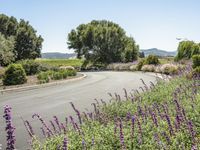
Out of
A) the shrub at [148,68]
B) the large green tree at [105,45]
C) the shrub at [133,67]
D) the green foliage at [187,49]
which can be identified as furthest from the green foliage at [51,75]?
the large green tree at [105,45]

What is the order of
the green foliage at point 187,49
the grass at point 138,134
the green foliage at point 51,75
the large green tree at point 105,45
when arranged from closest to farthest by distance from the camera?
the grass at point 138,134
the green foliage at point 51,75
the green foliage at point 187,49
the large green tree at point 105,45

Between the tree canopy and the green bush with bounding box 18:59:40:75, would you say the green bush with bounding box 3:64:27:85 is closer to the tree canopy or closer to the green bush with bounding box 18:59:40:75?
the green bush with bounding box 18:59:40:75

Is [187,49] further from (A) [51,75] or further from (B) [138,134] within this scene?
(B) [138,134]

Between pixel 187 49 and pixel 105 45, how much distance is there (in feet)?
97.1

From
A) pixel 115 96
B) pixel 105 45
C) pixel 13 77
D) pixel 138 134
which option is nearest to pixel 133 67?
pixel 105 45

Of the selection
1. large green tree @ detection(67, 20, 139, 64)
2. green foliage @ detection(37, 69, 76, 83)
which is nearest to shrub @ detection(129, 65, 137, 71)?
large green tree @ detection(67, 20, 139, 64)

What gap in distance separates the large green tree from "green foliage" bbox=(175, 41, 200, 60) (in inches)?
1079

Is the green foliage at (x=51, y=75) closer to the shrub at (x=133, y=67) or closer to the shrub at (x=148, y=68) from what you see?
the shrub at (x=148, y=68)

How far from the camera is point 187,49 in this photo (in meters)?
52.6

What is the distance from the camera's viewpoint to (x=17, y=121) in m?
13.0

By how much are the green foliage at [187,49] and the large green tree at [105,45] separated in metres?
27.4

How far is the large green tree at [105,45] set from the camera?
80.5 meters

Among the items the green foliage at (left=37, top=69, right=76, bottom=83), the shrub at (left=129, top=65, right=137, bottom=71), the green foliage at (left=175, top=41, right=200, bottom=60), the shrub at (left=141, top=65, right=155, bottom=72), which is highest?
the green foliage at (left=175, top=41, right=200, bottom=60)

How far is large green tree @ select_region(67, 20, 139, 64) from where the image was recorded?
80.5 metres
